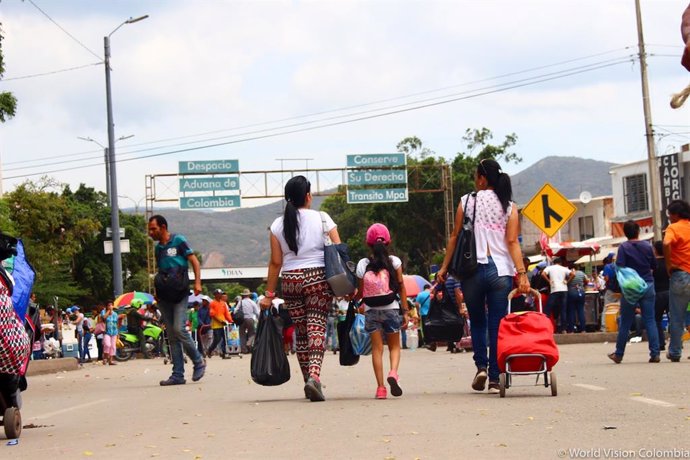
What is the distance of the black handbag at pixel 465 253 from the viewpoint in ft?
36.5

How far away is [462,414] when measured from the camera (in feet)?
30.6

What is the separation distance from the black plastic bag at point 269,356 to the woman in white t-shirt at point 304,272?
0.19 meters

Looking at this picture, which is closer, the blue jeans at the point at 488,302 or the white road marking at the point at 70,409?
the blue jeans at the point at 488,302

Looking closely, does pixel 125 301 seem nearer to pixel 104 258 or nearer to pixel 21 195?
pixel 21 195

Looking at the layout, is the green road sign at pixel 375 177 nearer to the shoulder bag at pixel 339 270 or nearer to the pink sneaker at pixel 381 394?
the shoulder bag at pixel 339 270

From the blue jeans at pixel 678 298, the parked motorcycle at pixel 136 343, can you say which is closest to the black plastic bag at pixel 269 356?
the blue jeans at pixel 678 298

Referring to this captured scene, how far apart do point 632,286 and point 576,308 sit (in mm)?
11886

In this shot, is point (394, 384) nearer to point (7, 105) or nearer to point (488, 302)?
point (488, 302)

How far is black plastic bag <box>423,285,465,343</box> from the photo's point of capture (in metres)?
12.9

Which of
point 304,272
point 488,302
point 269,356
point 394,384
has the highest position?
point 304,272

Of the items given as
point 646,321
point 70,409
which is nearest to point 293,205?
point 70,409

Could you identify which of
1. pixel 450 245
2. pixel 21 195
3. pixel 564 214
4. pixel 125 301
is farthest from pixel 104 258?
pixel 450 245

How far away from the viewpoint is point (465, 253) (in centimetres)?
1113

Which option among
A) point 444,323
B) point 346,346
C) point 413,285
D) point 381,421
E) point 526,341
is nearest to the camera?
point 381,421
